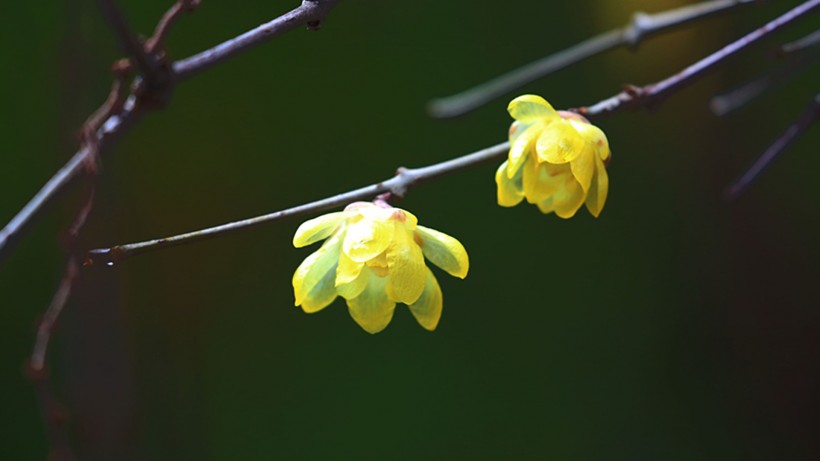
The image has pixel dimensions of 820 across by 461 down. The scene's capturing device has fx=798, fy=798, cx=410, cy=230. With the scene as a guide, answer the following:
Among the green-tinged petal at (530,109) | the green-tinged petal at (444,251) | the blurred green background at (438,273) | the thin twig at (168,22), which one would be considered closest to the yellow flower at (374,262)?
the green-tinged petal at (444,251)

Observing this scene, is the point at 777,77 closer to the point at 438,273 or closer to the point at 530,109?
the point at 530,109

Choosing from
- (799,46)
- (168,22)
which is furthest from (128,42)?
(799,46)

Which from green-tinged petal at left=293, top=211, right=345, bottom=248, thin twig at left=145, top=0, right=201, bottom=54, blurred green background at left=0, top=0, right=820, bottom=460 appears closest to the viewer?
green-tinged petal at left=293, top=211, right=345, bottom=248

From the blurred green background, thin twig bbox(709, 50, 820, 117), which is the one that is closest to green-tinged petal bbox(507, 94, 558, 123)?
thin twig bbox(709, 50, 820, 117)

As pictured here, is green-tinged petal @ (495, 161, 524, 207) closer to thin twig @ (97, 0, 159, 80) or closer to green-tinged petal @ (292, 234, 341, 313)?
green-tinged petal @ (292, 234, 341, 313)

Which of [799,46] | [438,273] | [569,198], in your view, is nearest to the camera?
[569,198]

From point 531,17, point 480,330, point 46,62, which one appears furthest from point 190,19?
point 480,330

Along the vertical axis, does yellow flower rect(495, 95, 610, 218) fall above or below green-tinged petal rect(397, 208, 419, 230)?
below

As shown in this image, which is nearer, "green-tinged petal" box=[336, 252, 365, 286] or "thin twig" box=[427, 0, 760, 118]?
"green-tinged petal" box=[336, 252, 365, 286]

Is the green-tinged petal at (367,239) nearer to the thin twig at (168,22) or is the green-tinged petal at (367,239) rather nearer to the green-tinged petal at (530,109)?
the green-tinged petal at (530,109)
